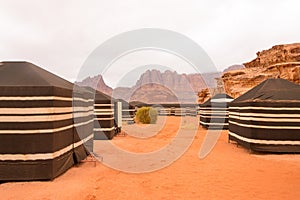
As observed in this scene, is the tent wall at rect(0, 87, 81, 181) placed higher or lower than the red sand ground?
higher

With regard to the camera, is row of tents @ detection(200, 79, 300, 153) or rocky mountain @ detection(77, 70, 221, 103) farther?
rocky mountain @ detection(77, 70, 221, 103)

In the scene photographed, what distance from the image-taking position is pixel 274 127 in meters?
8.66

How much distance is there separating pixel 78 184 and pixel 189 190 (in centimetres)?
230

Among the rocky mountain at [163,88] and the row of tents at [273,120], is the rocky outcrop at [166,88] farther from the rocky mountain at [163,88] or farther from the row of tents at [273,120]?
the row of tents at [273,120]

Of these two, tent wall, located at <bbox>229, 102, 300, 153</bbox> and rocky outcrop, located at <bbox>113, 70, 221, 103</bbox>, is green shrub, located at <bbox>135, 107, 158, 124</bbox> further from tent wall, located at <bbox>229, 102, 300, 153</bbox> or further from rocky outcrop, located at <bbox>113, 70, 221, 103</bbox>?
rocky outcrop, located at <bbox>113, 70, 221, 103</bbox>

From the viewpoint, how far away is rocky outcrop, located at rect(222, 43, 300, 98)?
90.1 ft

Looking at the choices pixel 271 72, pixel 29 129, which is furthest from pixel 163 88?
pixel 29 129

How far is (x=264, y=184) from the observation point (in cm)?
538

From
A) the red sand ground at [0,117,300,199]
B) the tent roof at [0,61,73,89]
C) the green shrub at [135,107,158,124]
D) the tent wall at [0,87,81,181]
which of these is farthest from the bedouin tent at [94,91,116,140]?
the green shrub at [135,107,158,124]

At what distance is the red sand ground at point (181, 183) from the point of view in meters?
4.71

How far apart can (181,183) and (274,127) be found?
15.8 feet

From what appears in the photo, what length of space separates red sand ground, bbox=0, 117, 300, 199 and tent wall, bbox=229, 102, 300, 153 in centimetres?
102

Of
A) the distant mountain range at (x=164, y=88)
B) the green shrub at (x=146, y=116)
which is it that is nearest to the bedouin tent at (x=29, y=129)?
the green shrub at (x=146, y=116)

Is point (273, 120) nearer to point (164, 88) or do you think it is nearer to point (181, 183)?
point (181, 183)
